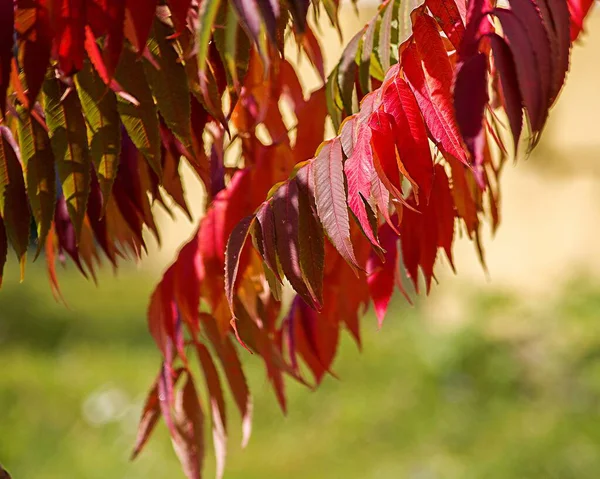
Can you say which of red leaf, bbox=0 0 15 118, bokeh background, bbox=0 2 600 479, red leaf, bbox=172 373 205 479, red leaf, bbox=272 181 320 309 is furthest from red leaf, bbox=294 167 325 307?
bokeh background, bbox=0 2 600 479

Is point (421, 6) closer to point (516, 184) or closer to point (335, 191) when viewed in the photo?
point (335, 191)

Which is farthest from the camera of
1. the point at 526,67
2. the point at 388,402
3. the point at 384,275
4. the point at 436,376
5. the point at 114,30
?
the point at 436,376

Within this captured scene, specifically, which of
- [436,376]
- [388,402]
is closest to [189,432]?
[388,402]

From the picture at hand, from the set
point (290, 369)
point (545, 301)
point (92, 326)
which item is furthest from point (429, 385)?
point (290, 369)

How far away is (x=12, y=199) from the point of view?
715 mm

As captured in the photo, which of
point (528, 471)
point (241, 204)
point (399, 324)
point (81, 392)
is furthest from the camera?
point (399, 324)

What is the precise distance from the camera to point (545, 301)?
3.53 m

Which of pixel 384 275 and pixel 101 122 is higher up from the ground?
pixel 101 122

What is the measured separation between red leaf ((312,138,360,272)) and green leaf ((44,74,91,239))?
16 cm

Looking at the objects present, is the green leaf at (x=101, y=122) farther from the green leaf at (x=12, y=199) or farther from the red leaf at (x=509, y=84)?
the red leaf at (x=509, y=84)

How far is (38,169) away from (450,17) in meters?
0.31

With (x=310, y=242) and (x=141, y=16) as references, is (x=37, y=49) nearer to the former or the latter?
(x=141, y=16)

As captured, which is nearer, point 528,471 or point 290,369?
point 290,369

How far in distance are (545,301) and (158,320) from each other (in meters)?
2.80
